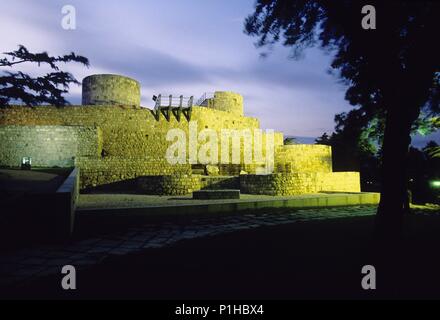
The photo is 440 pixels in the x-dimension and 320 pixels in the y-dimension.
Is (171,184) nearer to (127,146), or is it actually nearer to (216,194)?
(216,194)

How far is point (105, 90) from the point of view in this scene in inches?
871

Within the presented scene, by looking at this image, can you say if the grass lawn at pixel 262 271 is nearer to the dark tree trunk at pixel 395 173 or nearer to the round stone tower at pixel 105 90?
the dark tree trunk at pixel 395 173

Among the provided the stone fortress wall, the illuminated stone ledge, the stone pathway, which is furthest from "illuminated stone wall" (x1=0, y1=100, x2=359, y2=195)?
the stone pathway

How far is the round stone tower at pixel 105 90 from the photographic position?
22.1 meters

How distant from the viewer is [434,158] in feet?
52.0

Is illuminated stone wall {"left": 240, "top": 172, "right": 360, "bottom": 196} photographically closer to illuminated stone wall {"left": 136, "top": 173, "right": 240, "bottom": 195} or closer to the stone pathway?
illuminated stone wall {"left": 136, "top": 173, "right": 240, "bottom": 195}

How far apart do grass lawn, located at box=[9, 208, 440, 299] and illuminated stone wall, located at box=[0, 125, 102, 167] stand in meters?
17.2

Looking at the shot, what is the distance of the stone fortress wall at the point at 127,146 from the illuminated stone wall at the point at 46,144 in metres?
0.06

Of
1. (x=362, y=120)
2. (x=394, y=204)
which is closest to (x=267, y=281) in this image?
(x=394, y=204)

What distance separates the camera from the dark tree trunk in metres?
3.64

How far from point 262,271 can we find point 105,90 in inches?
896

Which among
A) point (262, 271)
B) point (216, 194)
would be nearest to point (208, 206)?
point (216, 194)

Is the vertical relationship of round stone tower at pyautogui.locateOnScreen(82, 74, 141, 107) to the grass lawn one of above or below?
above
